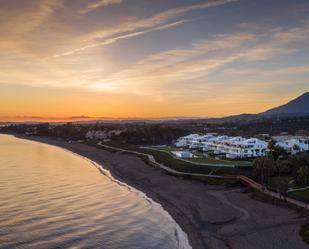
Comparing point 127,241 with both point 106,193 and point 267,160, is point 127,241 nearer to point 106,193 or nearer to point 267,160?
point 106,193

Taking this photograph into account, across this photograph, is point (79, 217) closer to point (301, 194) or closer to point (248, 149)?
point (301, 194)

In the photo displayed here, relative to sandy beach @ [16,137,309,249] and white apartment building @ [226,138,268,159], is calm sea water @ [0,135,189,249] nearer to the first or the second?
sandy beach @ [16,137,309,249]

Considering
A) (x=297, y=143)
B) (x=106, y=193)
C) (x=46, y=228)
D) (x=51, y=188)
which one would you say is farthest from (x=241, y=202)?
(x=297, y=143)

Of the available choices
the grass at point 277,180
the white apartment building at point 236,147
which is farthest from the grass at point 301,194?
the white apartment building at point 236,147

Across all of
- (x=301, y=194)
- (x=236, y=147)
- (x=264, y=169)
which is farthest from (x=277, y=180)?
(x=236, y=147)

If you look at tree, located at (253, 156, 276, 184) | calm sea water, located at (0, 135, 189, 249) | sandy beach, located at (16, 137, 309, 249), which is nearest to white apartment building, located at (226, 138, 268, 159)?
sandy beach, located at (16, 137, 309, 249)

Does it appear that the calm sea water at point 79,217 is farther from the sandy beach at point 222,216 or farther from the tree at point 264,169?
the tree at point 264,169
